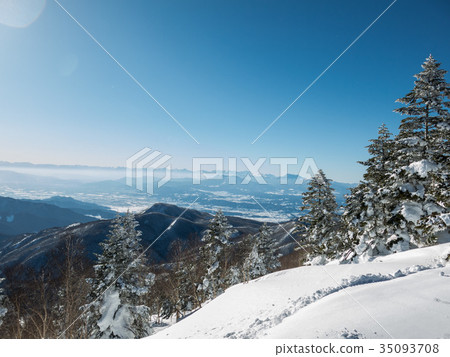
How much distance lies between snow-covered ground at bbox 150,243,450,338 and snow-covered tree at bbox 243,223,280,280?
2016 centimetres

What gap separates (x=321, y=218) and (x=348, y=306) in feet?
52.7

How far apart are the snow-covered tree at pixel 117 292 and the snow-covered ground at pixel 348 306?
8.93 meters

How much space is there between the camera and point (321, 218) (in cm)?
2116

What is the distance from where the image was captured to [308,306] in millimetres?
7414

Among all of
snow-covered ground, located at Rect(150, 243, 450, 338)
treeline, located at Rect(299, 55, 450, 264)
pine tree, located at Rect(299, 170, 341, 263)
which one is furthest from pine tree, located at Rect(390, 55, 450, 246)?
pine tree, located at Rect(299, 170, 341, 263)

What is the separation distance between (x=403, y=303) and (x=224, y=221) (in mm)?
22919

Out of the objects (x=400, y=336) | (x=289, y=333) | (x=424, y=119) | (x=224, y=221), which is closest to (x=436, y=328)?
(x=400, y=336)

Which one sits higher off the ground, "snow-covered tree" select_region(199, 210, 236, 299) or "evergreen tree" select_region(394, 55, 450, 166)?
"evergreen tree" select_region(394, 55, 450, 166)

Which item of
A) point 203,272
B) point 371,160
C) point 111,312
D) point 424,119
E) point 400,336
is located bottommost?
point 203,272

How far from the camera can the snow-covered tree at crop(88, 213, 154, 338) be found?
16062mm

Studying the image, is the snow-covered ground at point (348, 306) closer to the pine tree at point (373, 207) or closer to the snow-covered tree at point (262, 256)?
the pine tree at point (373, 207)

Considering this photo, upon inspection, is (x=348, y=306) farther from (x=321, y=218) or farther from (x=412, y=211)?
(x=321, y=218)

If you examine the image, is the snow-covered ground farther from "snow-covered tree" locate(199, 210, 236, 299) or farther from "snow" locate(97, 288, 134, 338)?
"snow-covered tree" locate(199, 210, 236, 299)

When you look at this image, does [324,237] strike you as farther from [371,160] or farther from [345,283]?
[345,283]
